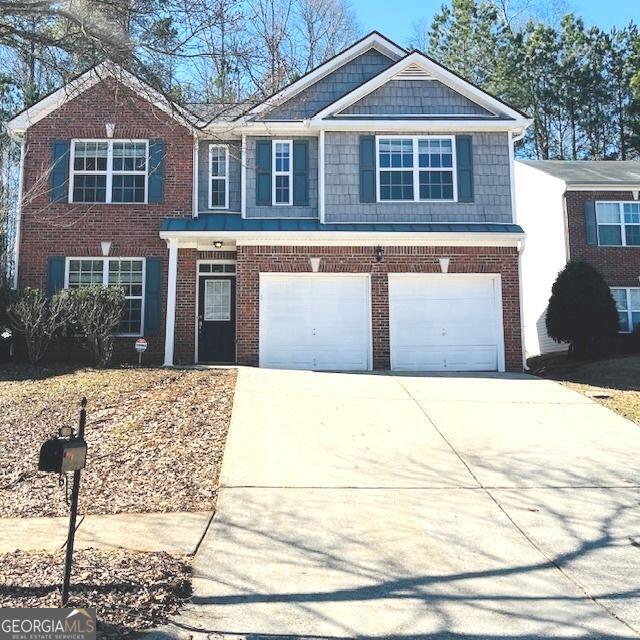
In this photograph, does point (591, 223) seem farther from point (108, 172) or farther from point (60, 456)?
point (60, 456)

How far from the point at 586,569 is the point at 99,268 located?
12.8 meters

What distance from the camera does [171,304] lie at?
547 inches

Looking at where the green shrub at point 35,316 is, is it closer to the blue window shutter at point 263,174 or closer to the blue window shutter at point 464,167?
the blue window shutter at point 263,174

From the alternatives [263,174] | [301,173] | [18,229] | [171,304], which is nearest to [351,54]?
[301,173]

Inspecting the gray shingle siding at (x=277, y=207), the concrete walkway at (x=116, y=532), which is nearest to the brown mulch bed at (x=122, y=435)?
the concrete walkway at (x=116, y=532)

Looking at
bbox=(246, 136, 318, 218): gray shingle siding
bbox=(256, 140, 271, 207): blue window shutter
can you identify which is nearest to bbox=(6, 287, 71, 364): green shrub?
bbox=(246, 136, 318, 218): gray shingle siding

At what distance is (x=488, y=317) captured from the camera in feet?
46.5

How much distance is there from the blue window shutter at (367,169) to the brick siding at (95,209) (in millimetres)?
4395

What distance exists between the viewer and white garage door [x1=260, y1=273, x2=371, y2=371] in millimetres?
13828

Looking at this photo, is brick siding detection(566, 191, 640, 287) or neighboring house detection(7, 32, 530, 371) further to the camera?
brick siding detection(566, 191, 640, 287)

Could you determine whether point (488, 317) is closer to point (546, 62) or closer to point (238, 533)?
point (238, 533)

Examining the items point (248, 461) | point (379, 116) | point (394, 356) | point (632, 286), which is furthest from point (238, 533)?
point (632, 286)

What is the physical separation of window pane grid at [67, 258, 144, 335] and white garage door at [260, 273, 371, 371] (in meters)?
3.18

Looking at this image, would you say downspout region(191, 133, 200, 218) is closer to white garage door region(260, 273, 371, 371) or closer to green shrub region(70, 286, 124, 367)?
white garage door region(260, 273, 371, 371)
